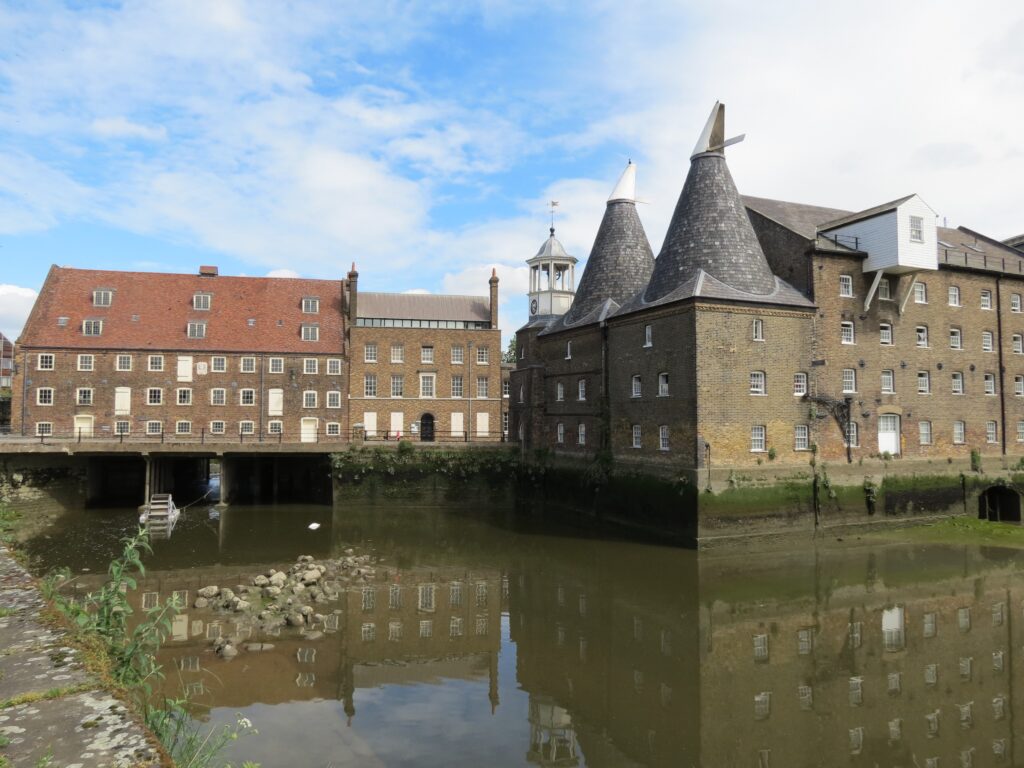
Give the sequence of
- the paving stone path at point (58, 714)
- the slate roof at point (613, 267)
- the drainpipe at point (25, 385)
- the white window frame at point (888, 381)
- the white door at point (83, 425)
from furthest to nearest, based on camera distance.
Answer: the white door at point (83, 425) < the drainpipe at point (25, 385) < the slate roof at point (613, 267) < the white window frame at point (888, 381) < the paving stone path at point (58, 714)

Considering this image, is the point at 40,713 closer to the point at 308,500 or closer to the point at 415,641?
the point at 415,641

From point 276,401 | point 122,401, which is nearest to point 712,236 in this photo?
point 276,401

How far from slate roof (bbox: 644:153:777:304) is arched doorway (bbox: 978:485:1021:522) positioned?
44.3 feet

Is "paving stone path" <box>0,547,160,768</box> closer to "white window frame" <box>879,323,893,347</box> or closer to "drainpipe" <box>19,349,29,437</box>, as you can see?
"white window frame" <box>879,323,893,347</box>

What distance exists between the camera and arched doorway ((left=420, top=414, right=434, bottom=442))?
128 ft

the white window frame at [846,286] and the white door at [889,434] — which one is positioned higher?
the white window frame at [846,286]

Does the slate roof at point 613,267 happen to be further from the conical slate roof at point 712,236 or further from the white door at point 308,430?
the white door at point 308,430

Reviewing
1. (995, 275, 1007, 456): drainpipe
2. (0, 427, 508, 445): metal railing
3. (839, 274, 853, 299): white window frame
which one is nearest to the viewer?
(839, 274, 853, 299): white window frame

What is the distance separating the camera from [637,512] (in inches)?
1021

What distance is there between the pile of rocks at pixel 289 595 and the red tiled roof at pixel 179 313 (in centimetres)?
1983

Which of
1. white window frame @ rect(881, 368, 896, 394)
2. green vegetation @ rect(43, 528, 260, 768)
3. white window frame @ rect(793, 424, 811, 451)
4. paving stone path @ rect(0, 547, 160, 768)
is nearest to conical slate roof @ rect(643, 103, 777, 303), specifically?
white window frame @ rect(793, 424, 811, 451)

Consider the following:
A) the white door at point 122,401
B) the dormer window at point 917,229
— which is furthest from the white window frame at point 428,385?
the dormer window at point 917,229

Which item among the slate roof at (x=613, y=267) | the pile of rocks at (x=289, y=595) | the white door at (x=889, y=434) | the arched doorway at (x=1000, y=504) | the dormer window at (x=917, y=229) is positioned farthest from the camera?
the slate roof at (x=613, y=267)

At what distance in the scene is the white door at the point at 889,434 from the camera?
26.7 meters
